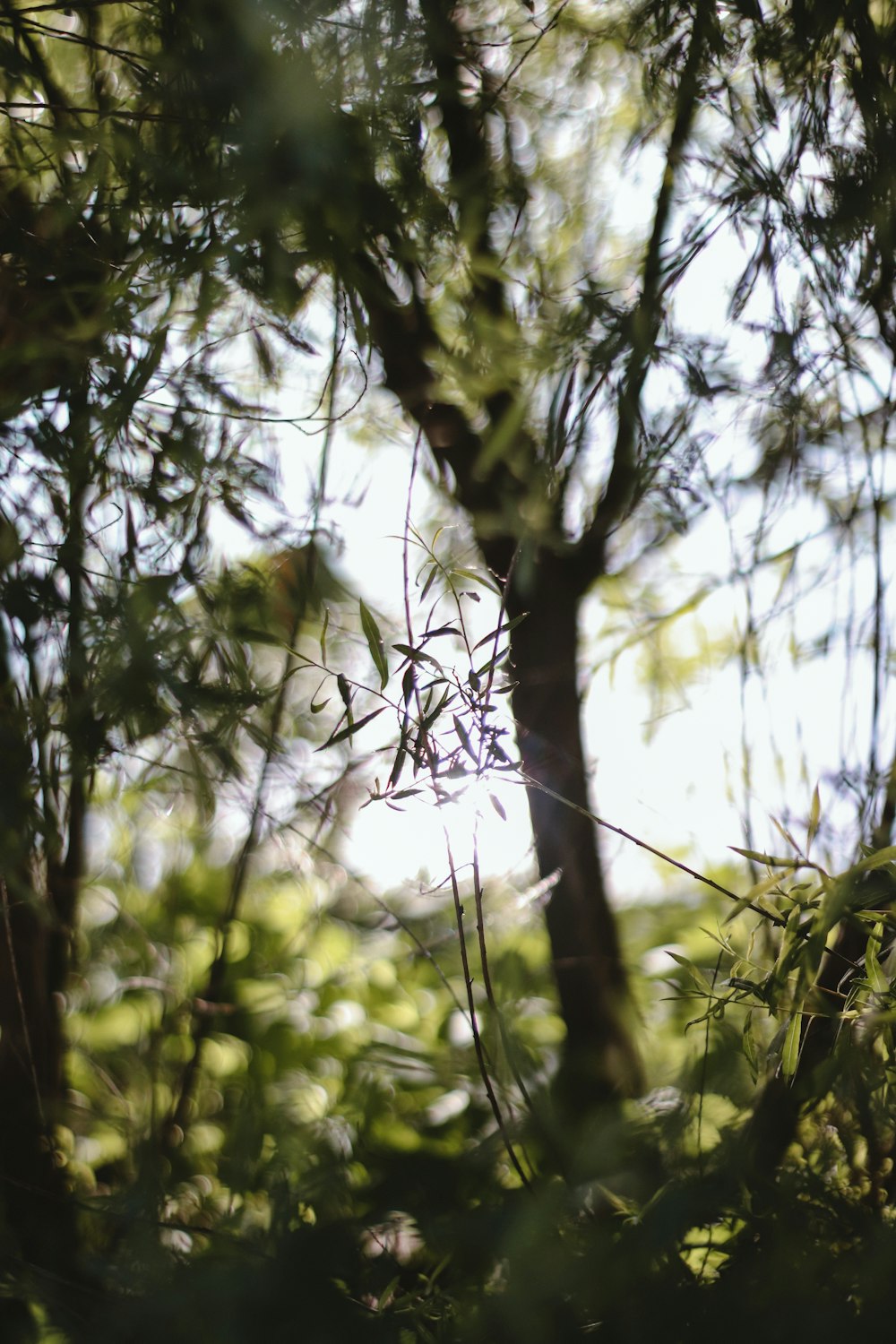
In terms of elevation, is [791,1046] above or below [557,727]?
below

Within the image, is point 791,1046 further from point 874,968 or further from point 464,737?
point 464,737

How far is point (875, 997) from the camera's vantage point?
1.91ft

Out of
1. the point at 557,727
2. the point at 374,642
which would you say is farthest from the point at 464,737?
the point at 557,727

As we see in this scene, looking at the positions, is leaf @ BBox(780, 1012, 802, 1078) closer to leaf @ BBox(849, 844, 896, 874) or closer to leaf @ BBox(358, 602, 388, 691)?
leaf @ BBox(849, 844, 896, 874)

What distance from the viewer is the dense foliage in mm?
619

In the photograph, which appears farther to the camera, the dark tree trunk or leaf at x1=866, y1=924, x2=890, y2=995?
the dark tree trunk

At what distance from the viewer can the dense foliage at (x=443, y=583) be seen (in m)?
0.62

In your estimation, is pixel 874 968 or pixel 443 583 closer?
pixel 874 968

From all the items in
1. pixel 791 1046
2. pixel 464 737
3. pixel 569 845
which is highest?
pixel 569 845

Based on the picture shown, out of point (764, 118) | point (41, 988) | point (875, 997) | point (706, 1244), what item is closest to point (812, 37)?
point (764, 118)

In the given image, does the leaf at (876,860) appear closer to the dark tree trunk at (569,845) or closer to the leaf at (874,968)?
the leaf at (874,968)

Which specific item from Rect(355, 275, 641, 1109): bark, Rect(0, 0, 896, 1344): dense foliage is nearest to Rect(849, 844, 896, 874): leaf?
Rect(0, 0, 896, 1344): dense foliage

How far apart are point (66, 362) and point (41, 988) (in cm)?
60

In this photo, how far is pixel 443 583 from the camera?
2.95 feet
